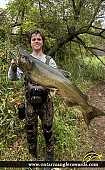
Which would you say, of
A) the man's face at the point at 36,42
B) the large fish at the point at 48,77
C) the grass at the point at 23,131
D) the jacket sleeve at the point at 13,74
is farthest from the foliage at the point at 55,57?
the man's face at the point at 36,42

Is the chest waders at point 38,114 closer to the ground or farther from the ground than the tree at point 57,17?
closer to the ground

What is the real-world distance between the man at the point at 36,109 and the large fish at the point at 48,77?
0.30 m

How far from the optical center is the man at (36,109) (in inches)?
147

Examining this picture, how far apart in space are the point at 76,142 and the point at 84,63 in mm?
6381

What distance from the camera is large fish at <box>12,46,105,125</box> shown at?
3258mm

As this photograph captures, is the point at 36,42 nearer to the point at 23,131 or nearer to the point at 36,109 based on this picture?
the point at 36,109

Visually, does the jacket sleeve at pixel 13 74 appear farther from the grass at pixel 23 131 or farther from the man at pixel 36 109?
the grass at pixel 23 131

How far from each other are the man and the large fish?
1.00 feet

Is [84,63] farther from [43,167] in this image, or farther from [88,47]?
[43,167]

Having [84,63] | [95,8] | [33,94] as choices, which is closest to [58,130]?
[33,94]

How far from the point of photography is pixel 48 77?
338cm

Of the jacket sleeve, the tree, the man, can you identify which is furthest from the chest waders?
the tree

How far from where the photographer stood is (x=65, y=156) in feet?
15.9

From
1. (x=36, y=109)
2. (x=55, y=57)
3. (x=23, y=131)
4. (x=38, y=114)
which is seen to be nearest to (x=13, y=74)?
(x=36, y=109)
